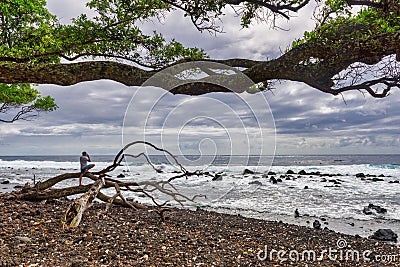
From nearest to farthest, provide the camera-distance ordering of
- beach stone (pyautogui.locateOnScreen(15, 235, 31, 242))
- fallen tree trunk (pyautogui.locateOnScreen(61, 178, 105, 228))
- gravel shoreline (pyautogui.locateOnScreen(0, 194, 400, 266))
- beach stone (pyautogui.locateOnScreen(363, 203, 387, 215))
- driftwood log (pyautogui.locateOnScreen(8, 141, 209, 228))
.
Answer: gravel shoreline (pyautogui.locateOnScreen(0, 194, 400, 266)) < beach stone (pyautogui.locateOnScreen(15, 235, 31, 242)) < fallen tree trunk (pyautogui.locateOnScreen(61, 178, 105, 228)) < driftwood log (pyautogui.locateOnScreen(8, 141, 209, 228)) < beach stone (pyautogui.locateOnScreen(363, 203, 387, 215))

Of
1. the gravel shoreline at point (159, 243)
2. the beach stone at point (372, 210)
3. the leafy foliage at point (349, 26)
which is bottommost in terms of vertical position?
the beach stone at point (372, 210)

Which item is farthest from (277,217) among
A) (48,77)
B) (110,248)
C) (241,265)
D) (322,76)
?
(48,77)

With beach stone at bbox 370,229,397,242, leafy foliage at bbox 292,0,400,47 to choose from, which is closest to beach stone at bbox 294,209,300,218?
beach stone at bbox 370,229,397,242

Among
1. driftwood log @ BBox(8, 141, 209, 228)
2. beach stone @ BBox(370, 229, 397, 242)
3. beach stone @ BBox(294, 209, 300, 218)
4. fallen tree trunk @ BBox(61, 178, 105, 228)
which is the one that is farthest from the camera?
beach stone @ BBox(294, 209, 300, 218)

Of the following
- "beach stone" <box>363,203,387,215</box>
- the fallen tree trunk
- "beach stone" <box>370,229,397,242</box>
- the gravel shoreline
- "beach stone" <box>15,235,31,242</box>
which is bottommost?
"beach stone" <box>363,203,387,215</box>

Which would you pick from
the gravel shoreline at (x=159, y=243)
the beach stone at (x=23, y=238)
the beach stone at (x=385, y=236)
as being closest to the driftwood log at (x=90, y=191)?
the gravel shoreline at (x=159, y=243)

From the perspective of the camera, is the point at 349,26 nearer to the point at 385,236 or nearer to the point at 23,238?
the point at 385,236

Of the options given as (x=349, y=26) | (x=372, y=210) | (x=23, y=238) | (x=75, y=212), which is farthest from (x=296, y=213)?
(x=23, y=238)

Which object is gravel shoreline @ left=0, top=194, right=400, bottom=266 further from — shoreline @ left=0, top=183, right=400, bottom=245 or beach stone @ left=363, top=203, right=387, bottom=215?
beach stone @ left=363, top=203, right=387, bottom=215

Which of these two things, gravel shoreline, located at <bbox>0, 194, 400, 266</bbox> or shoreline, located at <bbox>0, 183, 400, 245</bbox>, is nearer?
gravel shoreline, located at <bbox>0, 194, 400, 266</bbox>

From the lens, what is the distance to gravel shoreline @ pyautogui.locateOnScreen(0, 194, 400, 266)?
3.93m

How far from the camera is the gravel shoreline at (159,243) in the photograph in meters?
3.93

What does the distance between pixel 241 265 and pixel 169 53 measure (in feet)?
15.0

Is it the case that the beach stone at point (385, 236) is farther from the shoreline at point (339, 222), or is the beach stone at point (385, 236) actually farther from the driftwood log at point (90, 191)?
the driftwood log at point (90, 191)
